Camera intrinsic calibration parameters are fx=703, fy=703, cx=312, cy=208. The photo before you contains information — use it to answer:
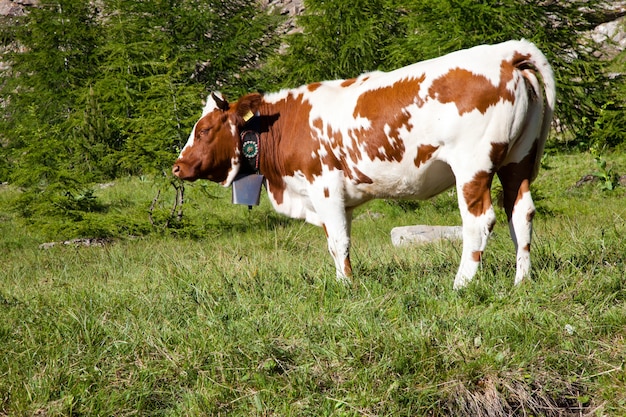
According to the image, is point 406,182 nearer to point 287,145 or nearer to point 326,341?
point 287,145

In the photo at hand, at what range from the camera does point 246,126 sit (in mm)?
6531

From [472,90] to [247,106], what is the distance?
7.40ft

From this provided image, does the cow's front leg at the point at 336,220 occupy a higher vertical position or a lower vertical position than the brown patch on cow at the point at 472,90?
lower

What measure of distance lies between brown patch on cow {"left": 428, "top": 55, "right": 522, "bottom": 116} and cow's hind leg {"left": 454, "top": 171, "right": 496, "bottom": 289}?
499 mm

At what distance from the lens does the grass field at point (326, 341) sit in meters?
3.78

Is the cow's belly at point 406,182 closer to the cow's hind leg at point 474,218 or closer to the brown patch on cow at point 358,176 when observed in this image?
the brown patch on cow at point 358,176

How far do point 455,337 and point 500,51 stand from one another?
2.22 m

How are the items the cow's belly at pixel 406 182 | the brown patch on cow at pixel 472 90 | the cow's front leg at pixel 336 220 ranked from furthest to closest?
1. the cow's front leg at pixel 336 220
2. the cow's belly at pixel 406 182
3. the brown patch on cow at pixel 472 90

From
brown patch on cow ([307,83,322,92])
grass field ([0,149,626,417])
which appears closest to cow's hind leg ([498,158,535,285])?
grass field ([0,149,626,417])

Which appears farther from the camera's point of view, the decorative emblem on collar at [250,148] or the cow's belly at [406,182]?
the decorative emblem on collar at [250,148]

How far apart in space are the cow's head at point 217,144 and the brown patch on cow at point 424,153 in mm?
1822

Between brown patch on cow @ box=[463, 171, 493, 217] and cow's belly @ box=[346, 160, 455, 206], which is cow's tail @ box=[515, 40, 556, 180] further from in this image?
cow's belly @ box=[346, 160, 455, 206]

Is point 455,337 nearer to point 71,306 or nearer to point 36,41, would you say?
point 71,306

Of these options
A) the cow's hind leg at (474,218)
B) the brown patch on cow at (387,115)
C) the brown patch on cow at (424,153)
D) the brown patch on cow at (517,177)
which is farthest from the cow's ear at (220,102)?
the brown patch on cow at (517,177)
